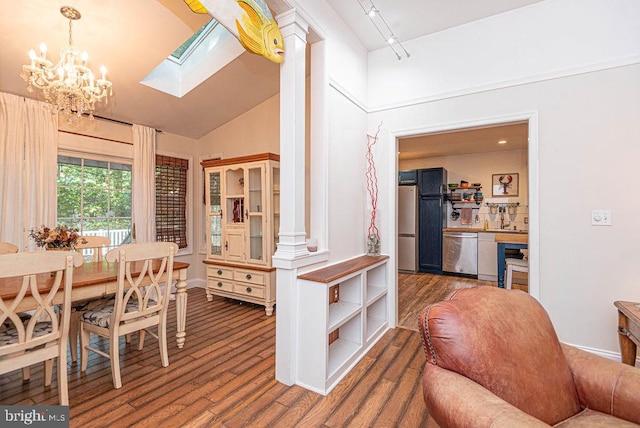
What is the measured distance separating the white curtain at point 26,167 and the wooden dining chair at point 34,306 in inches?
58.7

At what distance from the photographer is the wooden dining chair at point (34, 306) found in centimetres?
157

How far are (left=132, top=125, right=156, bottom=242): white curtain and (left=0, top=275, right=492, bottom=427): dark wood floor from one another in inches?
62.5

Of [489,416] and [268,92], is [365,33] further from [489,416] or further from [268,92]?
[489,416]

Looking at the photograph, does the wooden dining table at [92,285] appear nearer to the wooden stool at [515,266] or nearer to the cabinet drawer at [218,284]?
the cabinet drawer at [218,284]

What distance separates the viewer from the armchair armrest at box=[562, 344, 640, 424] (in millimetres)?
1112

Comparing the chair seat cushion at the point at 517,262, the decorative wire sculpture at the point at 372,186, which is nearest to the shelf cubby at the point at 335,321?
the decorative wire sculpture at the point at 372,186

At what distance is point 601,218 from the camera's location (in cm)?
229

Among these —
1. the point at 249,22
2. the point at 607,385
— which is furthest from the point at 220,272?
the point at 607,385

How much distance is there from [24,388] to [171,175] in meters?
3.04

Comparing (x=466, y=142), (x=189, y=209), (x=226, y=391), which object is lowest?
(x=226, y=391)

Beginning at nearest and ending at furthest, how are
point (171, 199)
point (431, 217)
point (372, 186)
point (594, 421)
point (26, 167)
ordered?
point (594, 421)
point (26, 167)
point (372, 186)
point (171, 199)
point (431, 217)

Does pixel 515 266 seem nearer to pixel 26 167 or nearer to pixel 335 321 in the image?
pixel 335 321

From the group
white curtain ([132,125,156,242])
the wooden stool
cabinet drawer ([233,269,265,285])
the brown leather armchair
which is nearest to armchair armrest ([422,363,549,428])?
the brown leather armchair

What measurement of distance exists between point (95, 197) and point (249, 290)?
7.44 feet
